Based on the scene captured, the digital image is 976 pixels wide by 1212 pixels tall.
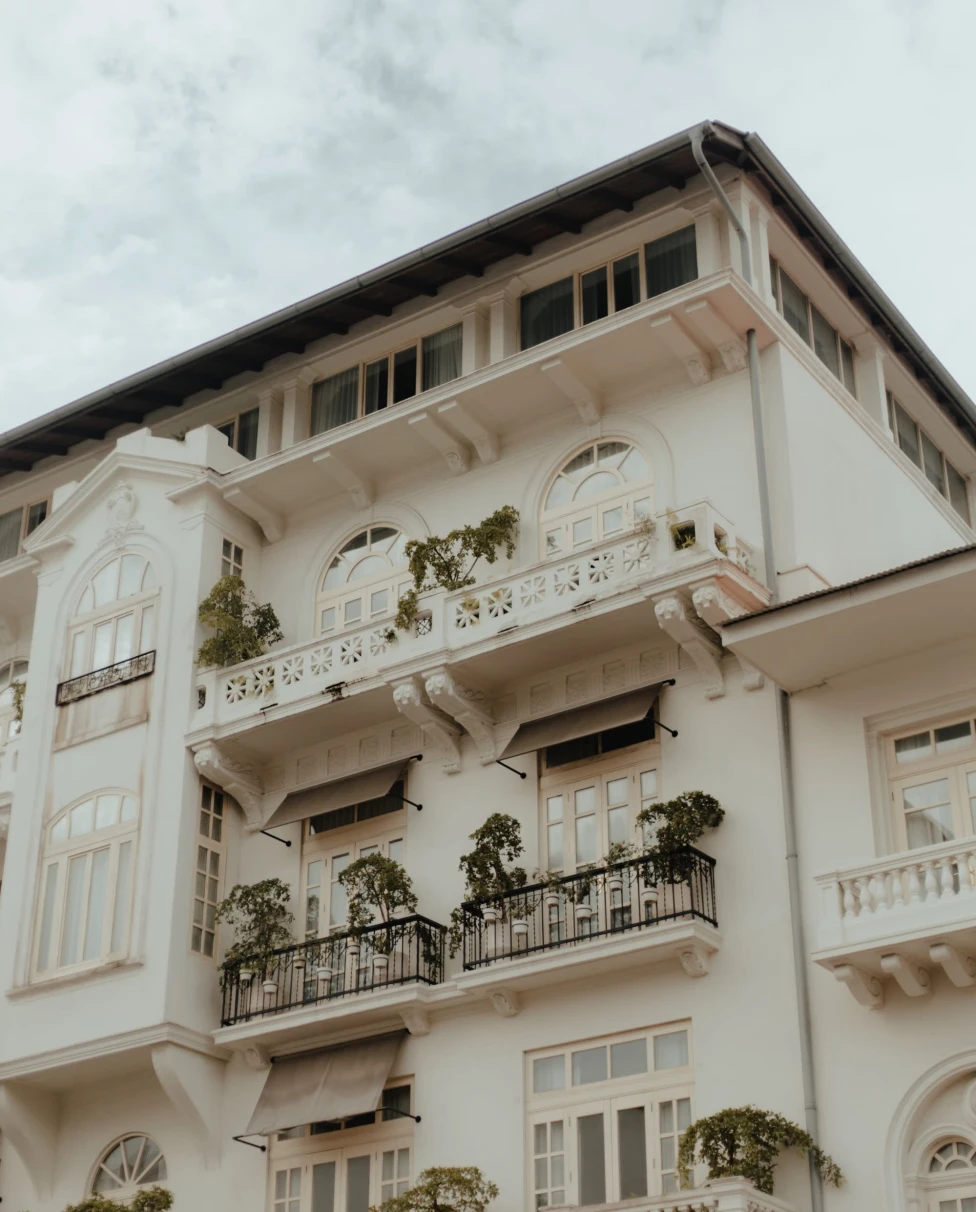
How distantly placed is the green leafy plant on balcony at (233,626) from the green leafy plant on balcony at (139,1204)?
699 centimetres

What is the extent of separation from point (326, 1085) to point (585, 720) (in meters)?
5.39

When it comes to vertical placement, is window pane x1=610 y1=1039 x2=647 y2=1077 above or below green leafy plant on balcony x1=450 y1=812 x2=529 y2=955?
below

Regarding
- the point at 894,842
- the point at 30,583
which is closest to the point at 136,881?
the point at 30,583

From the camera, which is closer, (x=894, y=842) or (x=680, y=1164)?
(x=680, y=1164)

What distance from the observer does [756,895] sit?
64.2 feet

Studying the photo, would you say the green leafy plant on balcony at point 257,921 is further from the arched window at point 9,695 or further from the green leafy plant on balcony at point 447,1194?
the arched window at point 9,695

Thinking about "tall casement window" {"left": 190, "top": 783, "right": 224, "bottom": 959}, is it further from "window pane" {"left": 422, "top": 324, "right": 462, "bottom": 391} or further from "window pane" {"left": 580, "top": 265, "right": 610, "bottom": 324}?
"window pane" {"left": 580, "top": 265, "right": 610, "bottom": 324}

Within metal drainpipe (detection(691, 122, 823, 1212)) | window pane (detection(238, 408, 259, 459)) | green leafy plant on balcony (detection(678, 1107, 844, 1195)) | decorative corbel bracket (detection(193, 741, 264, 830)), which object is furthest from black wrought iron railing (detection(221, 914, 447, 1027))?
window pane (detection(238, 408, 259, 459))

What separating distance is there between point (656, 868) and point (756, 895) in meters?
1.14

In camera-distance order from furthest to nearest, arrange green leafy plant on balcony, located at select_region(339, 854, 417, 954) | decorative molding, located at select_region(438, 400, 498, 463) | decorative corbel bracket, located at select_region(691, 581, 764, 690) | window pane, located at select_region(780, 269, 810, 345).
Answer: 1. window pane, located at select_region(780, 269, 810, 345)
2. decorative molding, located at select_region(438, 400, 498, 463)
3. green leafy plant on balcony, located at select_region(339, 854, 417, 954)
4. decorative corbel bracket, located at select_region(691, 581, 764, 690)

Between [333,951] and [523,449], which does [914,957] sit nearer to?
[333,951]

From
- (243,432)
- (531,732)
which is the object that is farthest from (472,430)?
(531,732)

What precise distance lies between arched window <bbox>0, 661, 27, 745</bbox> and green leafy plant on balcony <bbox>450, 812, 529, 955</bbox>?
1035cm

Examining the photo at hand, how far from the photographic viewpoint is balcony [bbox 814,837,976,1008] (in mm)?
17203
